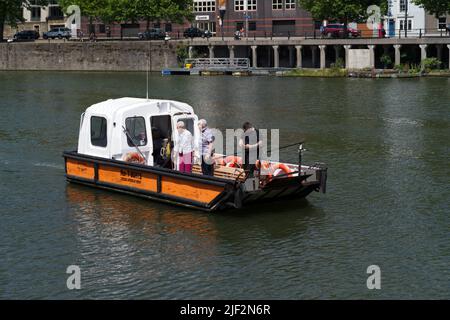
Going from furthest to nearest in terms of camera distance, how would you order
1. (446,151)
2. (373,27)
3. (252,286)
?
(373,27) → (446,151) → (252,286)

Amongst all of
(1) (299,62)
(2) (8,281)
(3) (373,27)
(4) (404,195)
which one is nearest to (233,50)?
(1) (299,62)

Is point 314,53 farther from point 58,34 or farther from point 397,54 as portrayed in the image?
point 58,34

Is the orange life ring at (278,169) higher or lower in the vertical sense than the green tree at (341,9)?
lower

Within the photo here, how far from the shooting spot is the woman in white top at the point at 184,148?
24953 mm

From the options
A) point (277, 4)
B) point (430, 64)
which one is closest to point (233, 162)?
point (430, 64)

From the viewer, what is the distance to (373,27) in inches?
3706

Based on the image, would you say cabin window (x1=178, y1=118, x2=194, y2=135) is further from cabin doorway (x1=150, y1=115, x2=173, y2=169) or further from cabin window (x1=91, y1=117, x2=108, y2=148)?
cabin window (x1=91, y1=117, x2=108, y2=148)

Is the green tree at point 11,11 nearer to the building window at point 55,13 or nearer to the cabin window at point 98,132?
the building window at point 55,13

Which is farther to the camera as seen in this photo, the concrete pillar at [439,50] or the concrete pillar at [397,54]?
the concrete pillar at [397,54]

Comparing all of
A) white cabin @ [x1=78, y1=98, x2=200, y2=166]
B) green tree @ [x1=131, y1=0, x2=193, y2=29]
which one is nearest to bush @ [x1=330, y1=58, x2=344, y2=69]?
green tree @ [x1=131, y1=0, x2=193, y2=29]

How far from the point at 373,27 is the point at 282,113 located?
149 ft

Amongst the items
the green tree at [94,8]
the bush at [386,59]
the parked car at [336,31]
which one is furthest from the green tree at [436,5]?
the green tree at [94,8]

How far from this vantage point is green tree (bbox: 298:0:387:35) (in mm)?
85000
